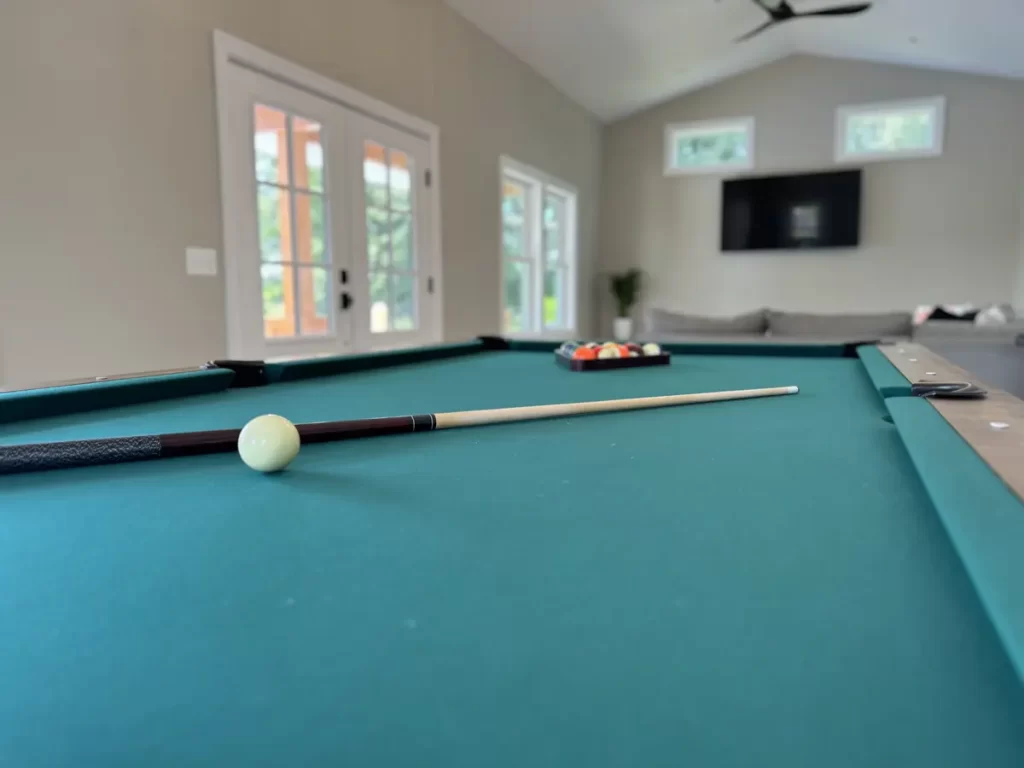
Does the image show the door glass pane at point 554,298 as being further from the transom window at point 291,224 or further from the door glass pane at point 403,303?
the transom window at point 291,224

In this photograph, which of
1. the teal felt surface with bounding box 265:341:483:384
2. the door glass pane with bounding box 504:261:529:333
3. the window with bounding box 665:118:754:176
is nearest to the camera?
the teal felt surface with bounding box 265:341:483:384

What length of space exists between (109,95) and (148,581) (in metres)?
2.50

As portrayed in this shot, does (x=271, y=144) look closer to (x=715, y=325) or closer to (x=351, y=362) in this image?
(x=351, y=362)

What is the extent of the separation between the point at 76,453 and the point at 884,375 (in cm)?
162

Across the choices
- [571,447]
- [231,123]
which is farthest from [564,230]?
[571,447]

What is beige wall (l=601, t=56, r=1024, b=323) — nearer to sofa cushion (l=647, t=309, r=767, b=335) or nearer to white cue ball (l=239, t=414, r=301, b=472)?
sofa cushion (l=647, t=309, r=767, b=335)

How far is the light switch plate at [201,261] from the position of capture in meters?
2.80

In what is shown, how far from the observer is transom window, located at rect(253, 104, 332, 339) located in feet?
10.8

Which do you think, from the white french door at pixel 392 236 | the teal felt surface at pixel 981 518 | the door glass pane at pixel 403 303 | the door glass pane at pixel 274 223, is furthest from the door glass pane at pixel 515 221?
the teal felt surface at pixel 981 518

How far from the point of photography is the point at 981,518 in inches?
23.5

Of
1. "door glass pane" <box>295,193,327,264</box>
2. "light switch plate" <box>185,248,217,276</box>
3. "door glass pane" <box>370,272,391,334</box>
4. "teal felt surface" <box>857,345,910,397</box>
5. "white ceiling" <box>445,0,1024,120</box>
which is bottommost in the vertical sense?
"teal felt surface" <box>857,345,910,397</box>

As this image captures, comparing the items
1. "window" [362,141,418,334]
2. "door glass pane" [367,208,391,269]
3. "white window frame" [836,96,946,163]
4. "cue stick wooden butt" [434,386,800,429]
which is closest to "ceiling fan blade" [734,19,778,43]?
"white window frame" [836,96,946,163]

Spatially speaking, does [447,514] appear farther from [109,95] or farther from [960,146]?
[960,146]

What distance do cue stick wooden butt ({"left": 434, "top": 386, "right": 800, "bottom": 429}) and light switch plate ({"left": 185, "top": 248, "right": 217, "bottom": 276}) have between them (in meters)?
2.05
